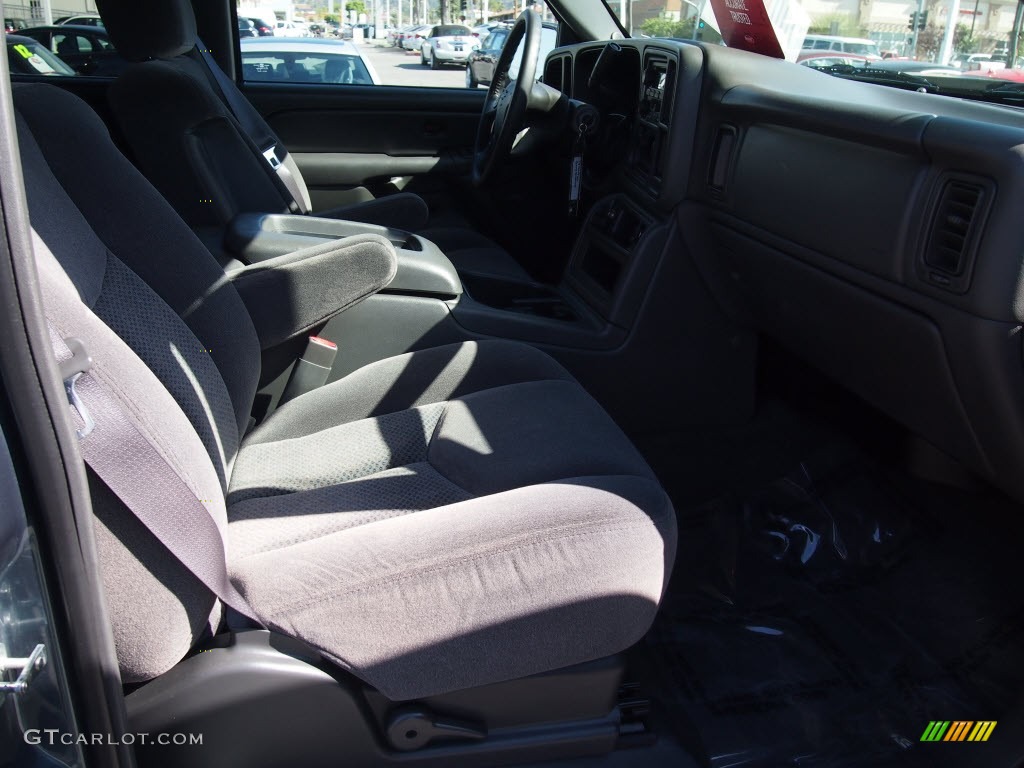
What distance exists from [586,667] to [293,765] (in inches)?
15.6

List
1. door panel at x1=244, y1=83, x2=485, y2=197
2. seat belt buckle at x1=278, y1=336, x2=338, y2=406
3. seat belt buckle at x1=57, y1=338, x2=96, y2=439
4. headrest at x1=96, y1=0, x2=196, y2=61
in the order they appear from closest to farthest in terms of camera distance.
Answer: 1. seat belt buckle at x1=57, y1=338, x2=96, y2=439
2. seat belt buckle at x1=278, y1=336, x2=338, y2=406
3. headrest at x1=96, y1=0, x2=196, y2=61
4. door panel at x1=244, y1=83, x2=485, y2=197

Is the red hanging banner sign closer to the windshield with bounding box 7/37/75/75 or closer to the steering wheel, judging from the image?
the steering wheel

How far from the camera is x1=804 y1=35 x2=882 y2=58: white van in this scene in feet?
6.47

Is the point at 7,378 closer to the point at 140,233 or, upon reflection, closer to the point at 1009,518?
the point at 140,233

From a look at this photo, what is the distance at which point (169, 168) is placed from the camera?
2.25 metres

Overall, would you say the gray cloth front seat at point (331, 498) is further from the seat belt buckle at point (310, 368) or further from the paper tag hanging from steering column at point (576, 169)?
the paper tag hanging from steering column at point (576, 169)

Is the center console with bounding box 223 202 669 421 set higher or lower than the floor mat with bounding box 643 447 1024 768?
higher

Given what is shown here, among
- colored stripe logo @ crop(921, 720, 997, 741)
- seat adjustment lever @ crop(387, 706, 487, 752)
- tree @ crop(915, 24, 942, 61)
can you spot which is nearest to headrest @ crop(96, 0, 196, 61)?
tree @ crop(915, 24, 942, 61)

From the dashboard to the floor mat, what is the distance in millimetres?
382

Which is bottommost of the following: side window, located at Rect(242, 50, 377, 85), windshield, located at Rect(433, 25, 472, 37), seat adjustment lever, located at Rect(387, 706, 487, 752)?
seat adjustment lever, located at Rect(387, 706, 487, 752)

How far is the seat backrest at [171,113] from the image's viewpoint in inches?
86.4

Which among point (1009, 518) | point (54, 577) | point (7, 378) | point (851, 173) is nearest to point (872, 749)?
point (1009, 518)

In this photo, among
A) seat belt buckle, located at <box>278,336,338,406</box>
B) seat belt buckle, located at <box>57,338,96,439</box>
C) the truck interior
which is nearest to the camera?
seat belt buckle, located at <box>57,338,96,439</box>

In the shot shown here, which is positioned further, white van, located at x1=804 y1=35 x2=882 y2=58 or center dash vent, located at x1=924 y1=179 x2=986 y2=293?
white van, located at x1=804 y1=35 x2=882 y2=58
